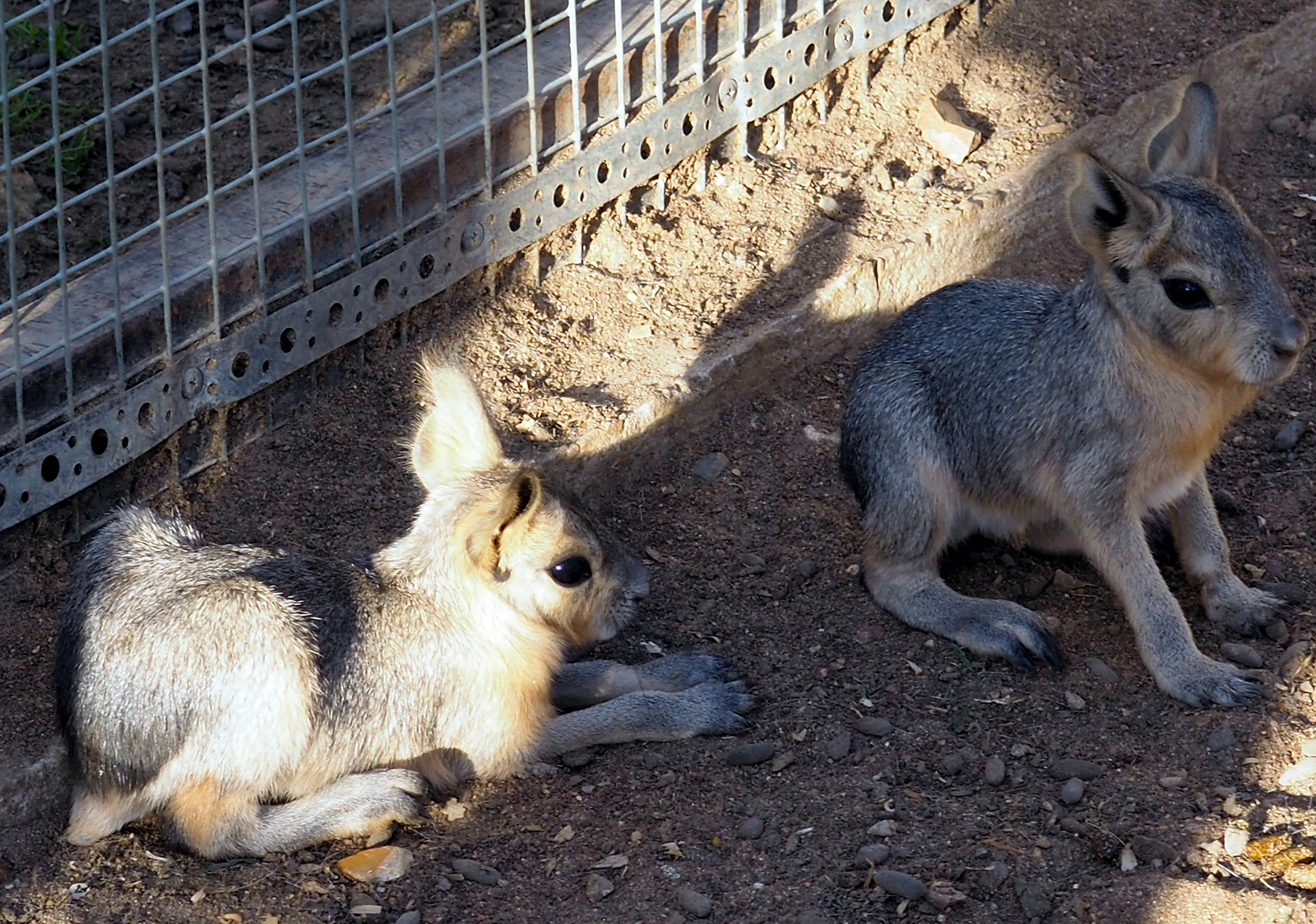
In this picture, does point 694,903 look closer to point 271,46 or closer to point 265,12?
point 271,46

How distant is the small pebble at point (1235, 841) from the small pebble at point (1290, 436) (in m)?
1.95

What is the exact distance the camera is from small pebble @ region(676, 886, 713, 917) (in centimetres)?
384

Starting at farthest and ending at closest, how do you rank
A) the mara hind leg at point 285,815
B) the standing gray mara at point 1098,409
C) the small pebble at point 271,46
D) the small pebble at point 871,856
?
the small pebble at point 271,46 < the standing gray mara at point 1098,409 < the mara hind leg at point 285,815 < the small pebble at point 871,856

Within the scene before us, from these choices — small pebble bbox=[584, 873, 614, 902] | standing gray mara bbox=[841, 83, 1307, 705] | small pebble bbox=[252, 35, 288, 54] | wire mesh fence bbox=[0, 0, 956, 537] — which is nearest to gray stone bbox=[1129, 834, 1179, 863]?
standing gray mara bbox=[841, 83, 1307, 705]

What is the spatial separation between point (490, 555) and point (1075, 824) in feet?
5.19

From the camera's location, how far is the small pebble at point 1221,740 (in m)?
4.23

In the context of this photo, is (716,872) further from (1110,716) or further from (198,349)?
(198,349)

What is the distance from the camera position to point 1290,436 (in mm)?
5453

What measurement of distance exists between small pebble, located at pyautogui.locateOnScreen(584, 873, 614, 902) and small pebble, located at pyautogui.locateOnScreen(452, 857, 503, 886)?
0.76 feet

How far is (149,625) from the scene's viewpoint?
4121 mm

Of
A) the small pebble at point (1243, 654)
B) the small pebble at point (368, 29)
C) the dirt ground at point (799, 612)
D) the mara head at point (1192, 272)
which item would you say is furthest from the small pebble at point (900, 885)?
the small pebble at point (368, 29)

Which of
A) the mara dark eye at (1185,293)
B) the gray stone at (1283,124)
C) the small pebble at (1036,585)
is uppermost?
the mara dark eye at (1185,293)

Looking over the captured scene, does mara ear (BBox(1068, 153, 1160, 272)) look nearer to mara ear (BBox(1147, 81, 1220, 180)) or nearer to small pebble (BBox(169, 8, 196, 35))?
mara ear (BBox(1147, 81, 1220, 180))

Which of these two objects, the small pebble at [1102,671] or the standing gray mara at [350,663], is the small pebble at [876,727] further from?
the small pebble at [1102,671]
